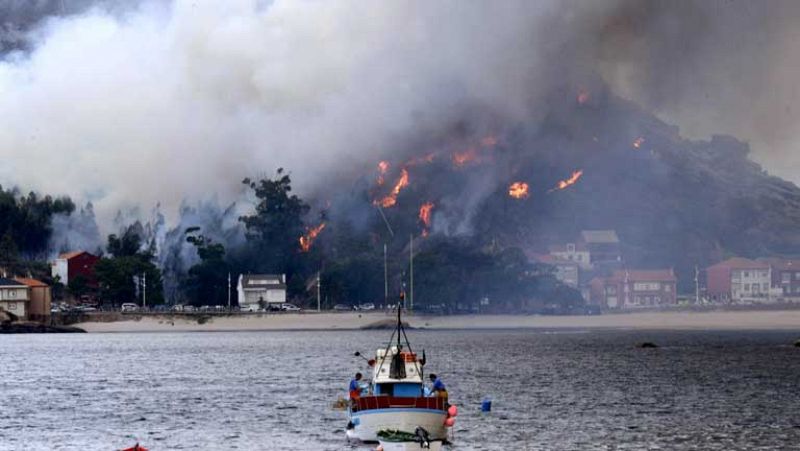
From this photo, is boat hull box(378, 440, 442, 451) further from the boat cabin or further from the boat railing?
the boat cabin

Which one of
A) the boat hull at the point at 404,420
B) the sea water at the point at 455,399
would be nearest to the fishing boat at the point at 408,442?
the boat hull at the point at 404,420

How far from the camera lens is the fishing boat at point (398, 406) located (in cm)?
8025

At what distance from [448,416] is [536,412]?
22.8 meters

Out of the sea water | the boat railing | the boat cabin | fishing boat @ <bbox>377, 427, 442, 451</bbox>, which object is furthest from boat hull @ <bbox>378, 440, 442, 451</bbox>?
the boat cabin

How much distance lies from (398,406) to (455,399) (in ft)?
112

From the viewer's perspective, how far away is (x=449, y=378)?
13612 centimetres

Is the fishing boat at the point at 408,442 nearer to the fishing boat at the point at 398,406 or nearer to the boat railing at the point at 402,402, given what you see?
the fishing boat at the point at 398,406

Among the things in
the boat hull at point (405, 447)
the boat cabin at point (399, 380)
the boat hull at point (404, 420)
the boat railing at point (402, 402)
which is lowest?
the boat hull at point (405, 447)

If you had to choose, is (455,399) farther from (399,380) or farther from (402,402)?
(402,402)

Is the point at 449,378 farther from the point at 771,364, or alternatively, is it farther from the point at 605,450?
the point at 605,450

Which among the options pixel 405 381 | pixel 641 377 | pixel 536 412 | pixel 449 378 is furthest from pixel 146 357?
pixel 405 381

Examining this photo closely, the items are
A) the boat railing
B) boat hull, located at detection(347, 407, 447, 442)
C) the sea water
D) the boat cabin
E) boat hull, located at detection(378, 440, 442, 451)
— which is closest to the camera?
boat hull, located at detection(378, 440, 442, 451)

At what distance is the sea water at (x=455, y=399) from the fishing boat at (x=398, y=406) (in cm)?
168

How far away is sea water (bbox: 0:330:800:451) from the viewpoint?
88.9 m
